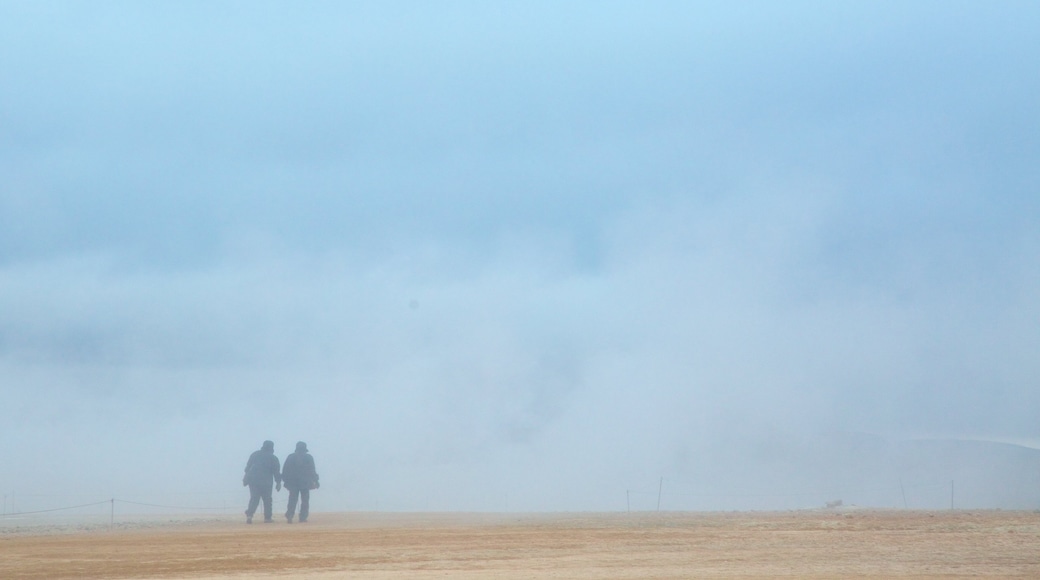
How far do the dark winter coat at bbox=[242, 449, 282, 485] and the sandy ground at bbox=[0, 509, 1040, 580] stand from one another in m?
2.97

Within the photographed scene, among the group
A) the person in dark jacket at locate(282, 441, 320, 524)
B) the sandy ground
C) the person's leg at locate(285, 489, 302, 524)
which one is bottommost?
the sandy ground

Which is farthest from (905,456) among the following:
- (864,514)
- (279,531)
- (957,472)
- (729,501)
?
(279,531)

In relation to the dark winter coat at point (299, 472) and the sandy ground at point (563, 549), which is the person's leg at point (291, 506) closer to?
the dark winter coat at point (299, 472)

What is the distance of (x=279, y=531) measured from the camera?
80.7 ft

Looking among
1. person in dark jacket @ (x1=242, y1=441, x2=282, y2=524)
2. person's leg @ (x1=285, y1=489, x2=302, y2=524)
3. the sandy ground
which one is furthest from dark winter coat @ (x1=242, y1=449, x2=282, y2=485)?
the sandy ground

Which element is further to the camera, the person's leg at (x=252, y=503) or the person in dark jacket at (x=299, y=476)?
the person in dark jacket at (x=299, y=476)

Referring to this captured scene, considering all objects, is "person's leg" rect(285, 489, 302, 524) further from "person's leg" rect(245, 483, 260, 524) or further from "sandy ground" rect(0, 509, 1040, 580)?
"sandy ground" rect(0, 509, 1040, 580)

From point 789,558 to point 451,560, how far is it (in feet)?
20.1

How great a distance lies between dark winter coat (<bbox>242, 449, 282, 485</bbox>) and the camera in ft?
96.2

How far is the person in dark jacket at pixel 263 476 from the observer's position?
96.0ft

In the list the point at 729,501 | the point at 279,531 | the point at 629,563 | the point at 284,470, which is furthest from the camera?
the point at 729,501

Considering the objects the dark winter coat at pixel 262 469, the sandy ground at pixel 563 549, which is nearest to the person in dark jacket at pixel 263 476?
the dark winter coat at pixel 262 469

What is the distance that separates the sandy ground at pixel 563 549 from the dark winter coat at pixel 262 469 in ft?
9.75

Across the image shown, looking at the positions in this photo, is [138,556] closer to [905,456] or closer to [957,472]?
[957,472]
